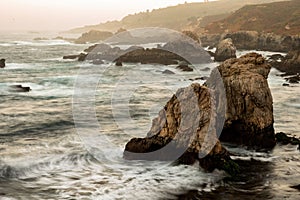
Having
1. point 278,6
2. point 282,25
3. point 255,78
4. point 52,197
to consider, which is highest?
point 278,6

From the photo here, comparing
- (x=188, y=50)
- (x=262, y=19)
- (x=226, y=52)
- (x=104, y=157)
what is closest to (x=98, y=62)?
(x=188, y=50)

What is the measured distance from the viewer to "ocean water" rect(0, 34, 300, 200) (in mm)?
12219

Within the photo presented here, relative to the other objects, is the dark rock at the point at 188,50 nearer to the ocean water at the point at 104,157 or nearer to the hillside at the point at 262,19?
the hillside at the point at 262,19

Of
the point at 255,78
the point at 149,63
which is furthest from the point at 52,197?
the point at 149,63

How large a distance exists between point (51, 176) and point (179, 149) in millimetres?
4748

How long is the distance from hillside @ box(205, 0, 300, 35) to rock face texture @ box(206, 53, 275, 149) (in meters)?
68.6

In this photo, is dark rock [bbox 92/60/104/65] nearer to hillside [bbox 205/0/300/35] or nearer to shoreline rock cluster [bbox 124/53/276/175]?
shoreline rock cluster [bbox 124/53/276/175]

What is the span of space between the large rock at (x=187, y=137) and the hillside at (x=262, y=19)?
71.5 m

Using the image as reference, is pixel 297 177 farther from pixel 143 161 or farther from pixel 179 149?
pixel 143 161

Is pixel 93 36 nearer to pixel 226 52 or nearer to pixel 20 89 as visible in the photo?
pixel 226 52

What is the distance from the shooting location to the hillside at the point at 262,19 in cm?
8862

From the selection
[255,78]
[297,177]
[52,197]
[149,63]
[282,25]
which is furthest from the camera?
[282,25]

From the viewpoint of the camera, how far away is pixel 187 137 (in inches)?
578

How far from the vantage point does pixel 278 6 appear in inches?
4218
